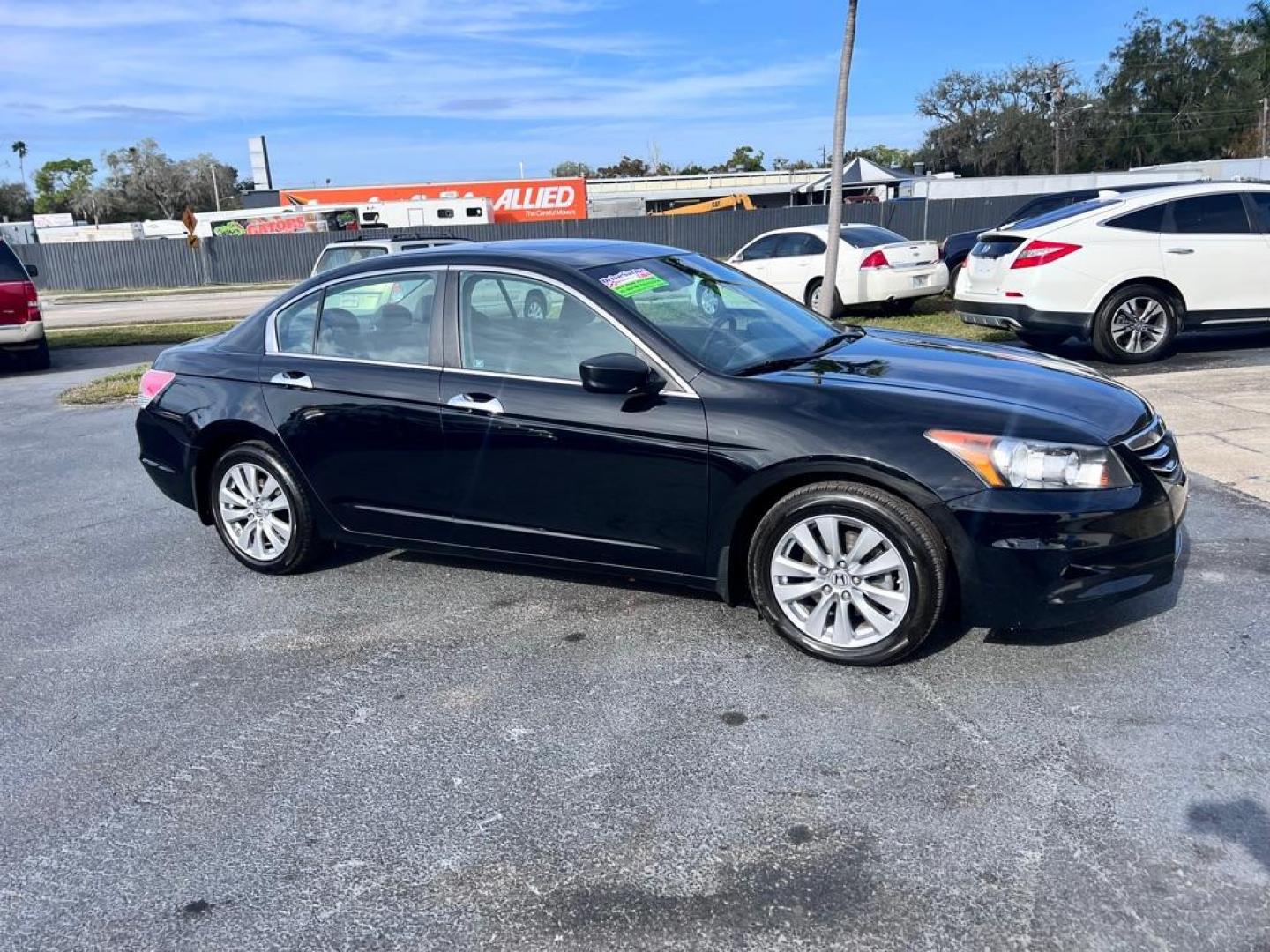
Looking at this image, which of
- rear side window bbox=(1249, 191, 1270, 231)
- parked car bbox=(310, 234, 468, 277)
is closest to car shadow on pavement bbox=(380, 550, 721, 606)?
parked car bbox=(310, 234, 468, 277)

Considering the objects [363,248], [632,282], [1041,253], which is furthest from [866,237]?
[632,282]

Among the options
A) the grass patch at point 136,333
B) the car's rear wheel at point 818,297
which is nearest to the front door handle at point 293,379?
the car's rear wheel at point 818,297

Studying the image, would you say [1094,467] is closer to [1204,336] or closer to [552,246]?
[552,246]

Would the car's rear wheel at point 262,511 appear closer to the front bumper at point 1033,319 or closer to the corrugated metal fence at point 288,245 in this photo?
the front bumper at point 1033,319

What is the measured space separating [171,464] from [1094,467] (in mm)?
4386

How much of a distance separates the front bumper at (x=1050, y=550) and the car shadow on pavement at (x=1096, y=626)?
277mm

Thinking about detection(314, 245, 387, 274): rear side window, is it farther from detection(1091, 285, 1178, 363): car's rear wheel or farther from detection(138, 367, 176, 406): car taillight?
detection(1091, 285, 1178, 363): car's rear wheel

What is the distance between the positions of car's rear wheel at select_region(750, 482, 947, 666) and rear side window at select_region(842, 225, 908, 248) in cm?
1078

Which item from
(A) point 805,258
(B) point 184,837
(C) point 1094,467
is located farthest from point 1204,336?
(B) point 184,837

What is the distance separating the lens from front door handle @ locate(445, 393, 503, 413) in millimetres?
4434

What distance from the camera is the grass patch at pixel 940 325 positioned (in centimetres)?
1244

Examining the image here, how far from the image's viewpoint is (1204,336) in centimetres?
1179

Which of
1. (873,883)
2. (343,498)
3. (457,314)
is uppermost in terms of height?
(457,314)

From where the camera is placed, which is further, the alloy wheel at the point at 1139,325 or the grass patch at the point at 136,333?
the grass patch at the point at 136,333
